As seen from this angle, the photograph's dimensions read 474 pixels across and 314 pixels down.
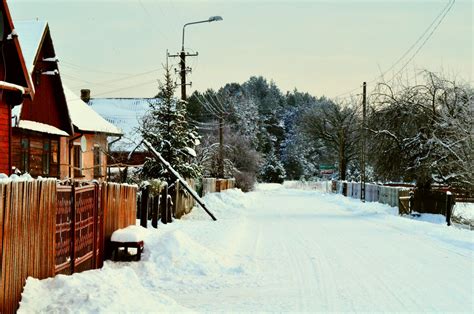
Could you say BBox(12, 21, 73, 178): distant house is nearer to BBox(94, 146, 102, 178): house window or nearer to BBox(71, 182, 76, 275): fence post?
BBox(94, 146, 102, 178): house window

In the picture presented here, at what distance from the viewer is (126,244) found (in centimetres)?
1146

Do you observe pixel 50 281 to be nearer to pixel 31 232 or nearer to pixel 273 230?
pixel 31 232

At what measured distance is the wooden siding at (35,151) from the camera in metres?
24.2

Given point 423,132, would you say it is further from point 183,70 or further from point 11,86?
point 11,86

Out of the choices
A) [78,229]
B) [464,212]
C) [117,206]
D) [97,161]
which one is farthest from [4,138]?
[464,212]

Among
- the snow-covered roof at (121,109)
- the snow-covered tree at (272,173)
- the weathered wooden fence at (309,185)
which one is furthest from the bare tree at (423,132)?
the snow-covered tree at (272,173)

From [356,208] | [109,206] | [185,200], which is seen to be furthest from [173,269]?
[356,208]

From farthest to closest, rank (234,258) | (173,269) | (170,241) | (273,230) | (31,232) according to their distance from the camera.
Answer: (273,230) → (234,258) → (170,241) → (173,269) → (31,232)

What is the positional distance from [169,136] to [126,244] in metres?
14.5

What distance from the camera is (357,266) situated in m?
11.9

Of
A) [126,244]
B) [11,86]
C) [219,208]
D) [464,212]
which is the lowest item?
[464,212]

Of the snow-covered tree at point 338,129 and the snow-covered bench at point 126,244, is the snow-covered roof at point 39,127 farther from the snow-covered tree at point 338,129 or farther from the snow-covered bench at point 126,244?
the snow-covered tree at point 338,129

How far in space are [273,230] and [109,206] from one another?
29.6ft

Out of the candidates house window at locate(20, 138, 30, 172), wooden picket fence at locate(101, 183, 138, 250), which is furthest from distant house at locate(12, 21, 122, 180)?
wooden picket fence at locate(101, 183, 138, 250)
